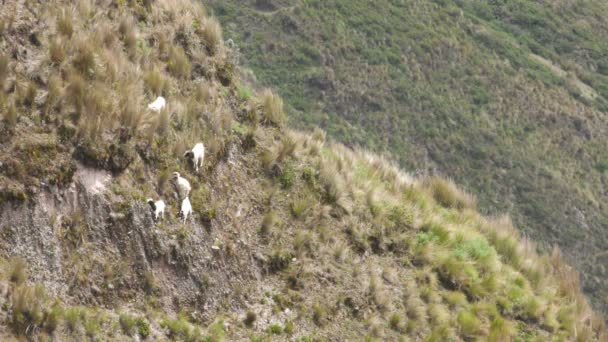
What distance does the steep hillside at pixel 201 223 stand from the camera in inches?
294

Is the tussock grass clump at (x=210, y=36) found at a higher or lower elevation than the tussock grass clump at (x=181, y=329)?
higher

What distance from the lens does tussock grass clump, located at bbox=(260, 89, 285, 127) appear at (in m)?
11.8

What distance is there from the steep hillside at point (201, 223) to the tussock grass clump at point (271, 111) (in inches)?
1.1

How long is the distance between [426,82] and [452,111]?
416cm

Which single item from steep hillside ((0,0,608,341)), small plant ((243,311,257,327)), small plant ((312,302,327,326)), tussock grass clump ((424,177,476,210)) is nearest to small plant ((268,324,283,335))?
steep hillside ((0,0,608,341))

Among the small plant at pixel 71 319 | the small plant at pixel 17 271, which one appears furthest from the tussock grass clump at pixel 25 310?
the small plant at pixel 71 319

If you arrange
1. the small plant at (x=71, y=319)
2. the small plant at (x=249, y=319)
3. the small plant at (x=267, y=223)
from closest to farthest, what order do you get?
the small plant at (x=71, y=319), the small plant at (x=249, y=319), the small plant at (x=267, y=223)

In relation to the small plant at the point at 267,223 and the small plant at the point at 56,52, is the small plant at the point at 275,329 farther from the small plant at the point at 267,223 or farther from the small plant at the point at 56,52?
the small plant at the point at 56,52

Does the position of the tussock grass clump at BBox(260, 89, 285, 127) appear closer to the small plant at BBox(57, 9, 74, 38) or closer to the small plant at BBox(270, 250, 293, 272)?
the small plant at BBox(270, 250, 293, 272)

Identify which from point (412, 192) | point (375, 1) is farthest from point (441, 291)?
point (375, 1)

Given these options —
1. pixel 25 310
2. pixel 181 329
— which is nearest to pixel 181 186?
pixel 181 329

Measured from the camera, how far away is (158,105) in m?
9.22

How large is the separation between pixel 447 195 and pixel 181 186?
712 cm

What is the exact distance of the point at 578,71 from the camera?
237ft
